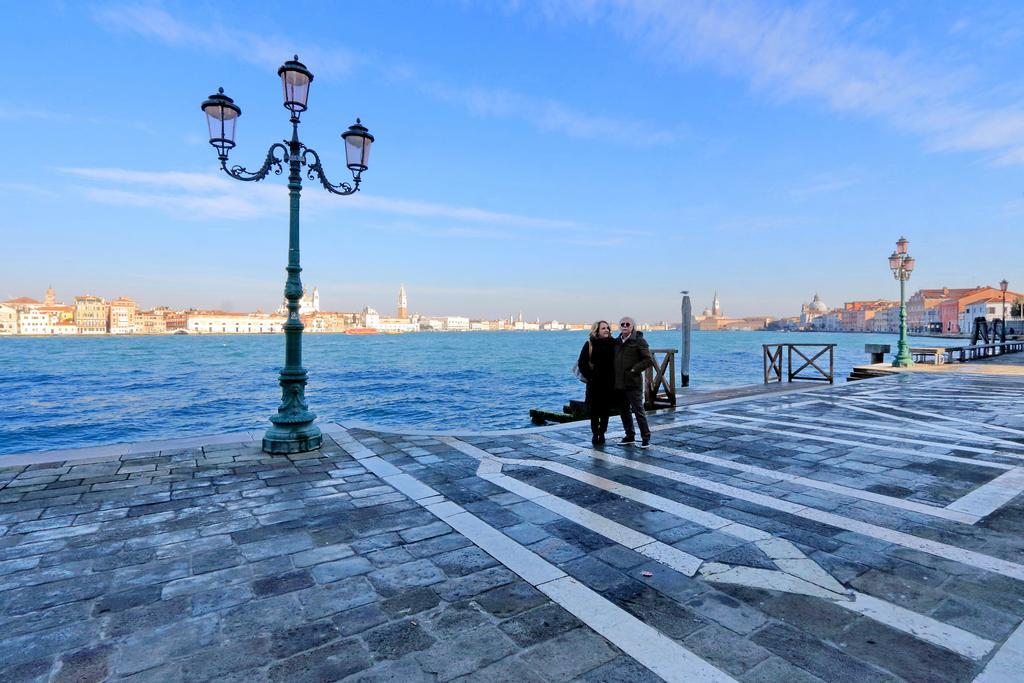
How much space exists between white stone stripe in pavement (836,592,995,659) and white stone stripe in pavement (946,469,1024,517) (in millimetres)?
2384

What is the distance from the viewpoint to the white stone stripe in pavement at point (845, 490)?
4461 mm

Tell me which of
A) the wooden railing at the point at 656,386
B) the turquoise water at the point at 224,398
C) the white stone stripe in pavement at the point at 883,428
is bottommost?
the turquoise water at the point at 224,398

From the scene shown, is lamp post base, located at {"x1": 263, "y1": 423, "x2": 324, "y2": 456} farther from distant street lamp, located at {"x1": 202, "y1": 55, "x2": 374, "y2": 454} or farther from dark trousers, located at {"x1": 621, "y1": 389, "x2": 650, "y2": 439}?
dark trousers, located at {"x1": 621, "y1": 389, "x2": 650, "y2": 439}

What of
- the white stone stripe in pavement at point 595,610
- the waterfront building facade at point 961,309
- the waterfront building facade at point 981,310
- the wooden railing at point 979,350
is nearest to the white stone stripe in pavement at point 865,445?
the white stone stripe in pavement at point 595,610

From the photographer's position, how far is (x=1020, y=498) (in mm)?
4879

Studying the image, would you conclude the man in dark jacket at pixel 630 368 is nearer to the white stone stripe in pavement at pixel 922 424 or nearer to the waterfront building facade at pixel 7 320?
the white stone stripe in pavement at pixel 922 424

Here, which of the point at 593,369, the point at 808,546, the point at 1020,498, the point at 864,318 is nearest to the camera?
the point at 808,546

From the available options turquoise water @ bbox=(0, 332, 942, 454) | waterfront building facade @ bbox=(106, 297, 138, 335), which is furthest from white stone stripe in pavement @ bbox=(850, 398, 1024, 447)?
waterfront building facade @ bbox=(106, 297, 138, 335)

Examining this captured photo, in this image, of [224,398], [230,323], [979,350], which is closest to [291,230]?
[224,398]

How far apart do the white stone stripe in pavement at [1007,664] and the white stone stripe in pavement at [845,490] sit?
82.0 inches

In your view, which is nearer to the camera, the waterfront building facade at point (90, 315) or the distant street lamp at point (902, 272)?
the distant street lamp at point (902, 272)

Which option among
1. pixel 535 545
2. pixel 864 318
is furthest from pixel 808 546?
pixel 864 318

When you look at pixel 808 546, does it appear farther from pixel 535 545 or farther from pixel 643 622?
pixel 535 545

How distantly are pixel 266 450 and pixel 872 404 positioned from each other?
1186 centimetres
